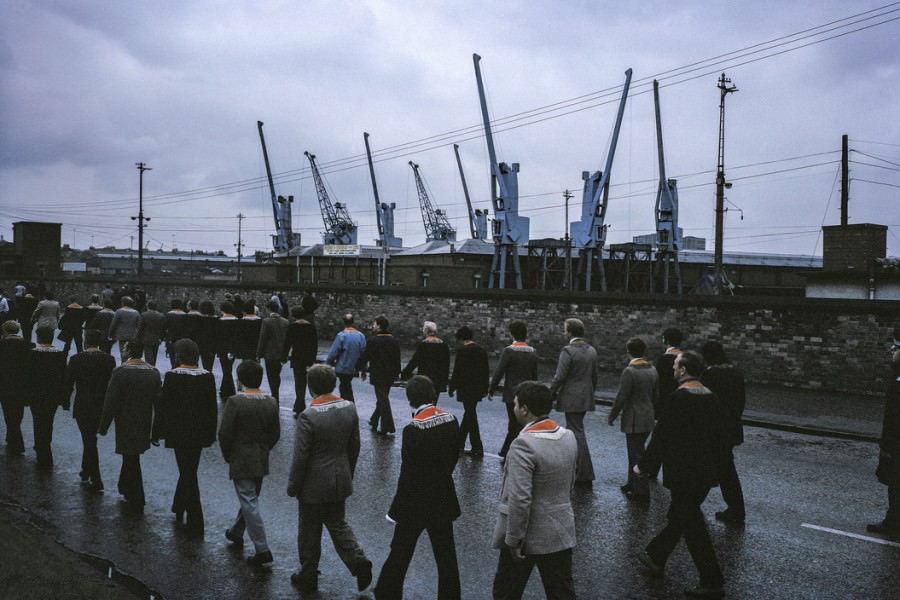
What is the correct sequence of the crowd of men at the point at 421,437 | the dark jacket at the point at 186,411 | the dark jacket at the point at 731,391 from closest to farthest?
the crowd of men at the point at 421,437 → the dark jacket at the point at 186,411 → the dark jacket at the point at 731,391

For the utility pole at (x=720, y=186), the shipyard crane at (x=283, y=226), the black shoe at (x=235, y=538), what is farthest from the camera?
the shipyard crane at (x=283, y=226)

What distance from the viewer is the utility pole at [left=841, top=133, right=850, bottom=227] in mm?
31250

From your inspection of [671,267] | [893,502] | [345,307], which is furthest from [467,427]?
[671,267]

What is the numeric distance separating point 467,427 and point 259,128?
68.2 meters

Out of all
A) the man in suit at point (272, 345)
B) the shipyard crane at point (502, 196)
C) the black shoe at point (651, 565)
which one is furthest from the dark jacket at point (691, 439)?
the shipyard crane at point (502, 196)

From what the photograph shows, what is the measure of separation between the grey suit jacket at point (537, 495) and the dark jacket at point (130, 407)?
3977 millimetres

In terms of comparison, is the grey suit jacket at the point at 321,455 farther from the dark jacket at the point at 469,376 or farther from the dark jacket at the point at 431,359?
the dark jacket at the point at 431,359

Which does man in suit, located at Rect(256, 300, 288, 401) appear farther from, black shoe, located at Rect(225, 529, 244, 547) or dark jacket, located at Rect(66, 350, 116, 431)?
black shoe, located at Rect(225, 529, 244, 547)

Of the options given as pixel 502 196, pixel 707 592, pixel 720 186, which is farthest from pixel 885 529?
pixel 502 196

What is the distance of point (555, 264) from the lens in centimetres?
5247

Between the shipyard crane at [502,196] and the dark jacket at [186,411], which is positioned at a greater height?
the shipyard crane at [502,196]

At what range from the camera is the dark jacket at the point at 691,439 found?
512 centimetres

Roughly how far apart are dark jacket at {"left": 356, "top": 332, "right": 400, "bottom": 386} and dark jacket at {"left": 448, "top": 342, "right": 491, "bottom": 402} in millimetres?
1204

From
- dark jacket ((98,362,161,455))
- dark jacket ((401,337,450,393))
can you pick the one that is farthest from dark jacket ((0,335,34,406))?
dark jacket ((401,337,450,393))
